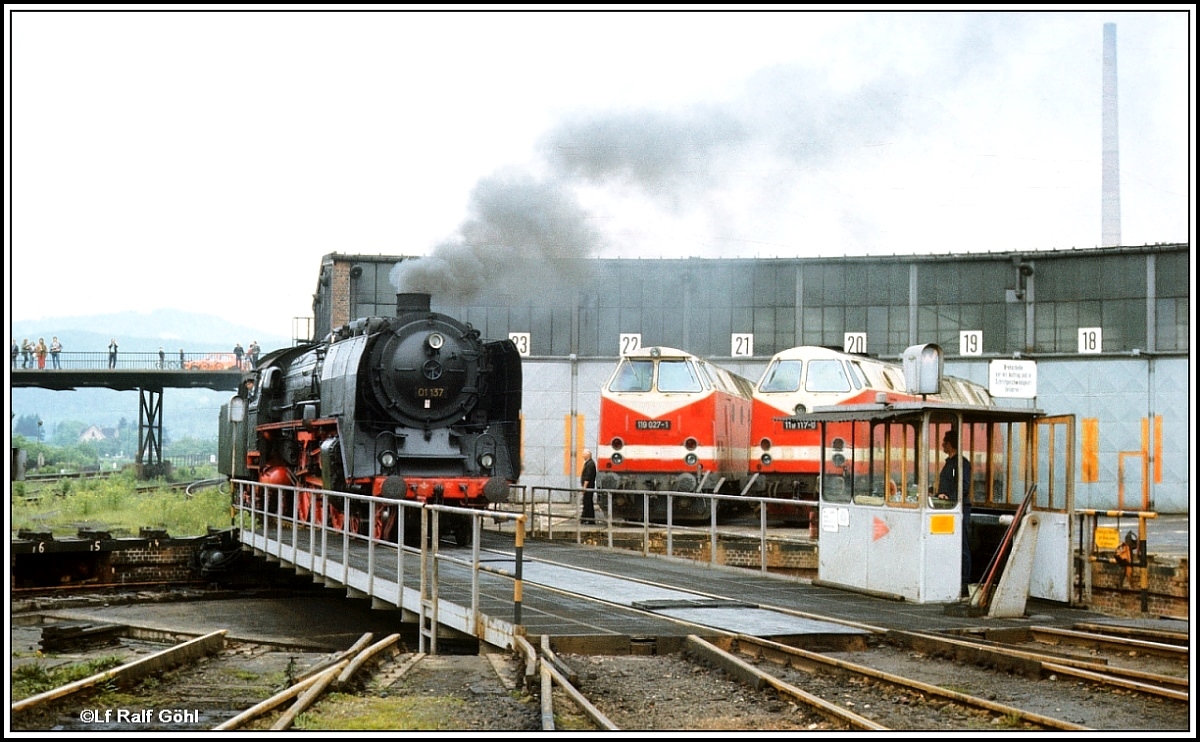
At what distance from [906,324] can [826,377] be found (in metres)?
10.4

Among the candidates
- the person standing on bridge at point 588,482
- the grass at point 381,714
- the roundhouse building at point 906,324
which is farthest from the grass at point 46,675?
the roundhouse building at point 906,324

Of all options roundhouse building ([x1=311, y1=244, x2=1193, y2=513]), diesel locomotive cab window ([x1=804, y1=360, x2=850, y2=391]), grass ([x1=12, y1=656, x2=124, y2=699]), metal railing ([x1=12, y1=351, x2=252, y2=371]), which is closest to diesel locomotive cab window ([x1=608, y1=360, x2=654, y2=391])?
diesel locomotive cab window ([x1=804, y1=360, x2=850, y2=391])

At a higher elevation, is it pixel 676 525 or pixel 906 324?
pixel 906 324

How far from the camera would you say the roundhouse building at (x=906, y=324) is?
97.0 ft

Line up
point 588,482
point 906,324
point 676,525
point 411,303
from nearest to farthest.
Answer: point 411,303
point 676,525
point 588,482
point 906,324

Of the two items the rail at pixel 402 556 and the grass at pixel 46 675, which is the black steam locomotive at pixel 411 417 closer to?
the rail at pixel 402 556

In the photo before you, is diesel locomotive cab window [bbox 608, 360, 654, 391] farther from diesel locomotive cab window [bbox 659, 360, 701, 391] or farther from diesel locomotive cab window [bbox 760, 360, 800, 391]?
diesel locomotive cab window [bbox 760, 360, 800, 391]

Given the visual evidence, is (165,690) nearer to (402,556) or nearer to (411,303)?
(402,556)

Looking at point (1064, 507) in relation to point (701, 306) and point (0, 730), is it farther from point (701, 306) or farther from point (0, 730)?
point (701, 306)

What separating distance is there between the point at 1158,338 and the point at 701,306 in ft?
34.6

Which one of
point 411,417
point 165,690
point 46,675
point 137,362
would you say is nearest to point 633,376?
point 411,417

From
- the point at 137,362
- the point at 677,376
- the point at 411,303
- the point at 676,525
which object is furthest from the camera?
the point at 137,362

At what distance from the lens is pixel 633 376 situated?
2280 cm

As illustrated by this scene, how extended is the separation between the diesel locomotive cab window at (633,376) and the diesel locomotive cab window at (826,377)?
107 inches
